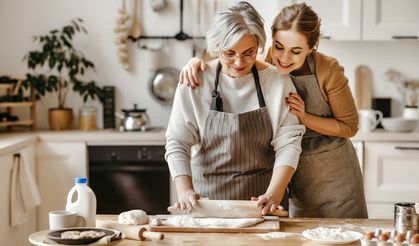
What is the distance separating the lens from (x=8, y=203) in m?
4.27

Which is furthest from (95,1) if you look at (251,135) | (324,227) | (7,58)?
(324,227)

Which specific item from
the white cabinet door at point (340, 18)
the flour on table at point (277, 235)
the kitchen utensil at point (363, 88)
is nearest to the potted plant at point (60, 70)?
the white cabinet door at point (340, 18)

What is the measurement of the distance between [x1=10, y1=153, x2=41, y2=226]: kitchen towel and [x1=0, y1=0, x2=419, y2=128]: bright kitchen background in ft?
3.24

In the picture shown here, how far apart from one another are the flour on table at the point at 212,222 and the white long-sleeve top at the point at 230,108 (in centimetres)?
26

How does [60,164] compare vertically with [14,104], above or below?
below

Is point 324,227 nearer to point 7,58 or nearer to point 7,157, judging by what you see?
point 7,157

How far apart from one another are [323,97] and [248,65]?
16.0 inches

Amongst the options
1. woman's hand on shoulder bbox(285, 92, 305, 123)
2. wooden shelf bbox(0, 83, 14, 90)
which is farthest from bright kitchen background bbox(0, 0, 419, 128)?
woman's hand on shoulder bbox(285, 92, 305, 123)

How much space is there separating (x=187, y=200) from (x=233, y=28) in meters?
0.62

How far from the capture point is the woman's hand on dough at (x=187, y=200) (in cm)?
257

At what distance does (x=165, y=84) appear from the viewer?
5266mm

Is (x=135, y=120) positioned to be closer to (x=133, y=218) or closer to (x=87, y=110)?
(x=87, y=110)

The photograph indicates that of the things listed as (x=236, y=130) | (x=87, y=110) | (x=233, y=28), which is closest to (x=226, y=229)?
(x=236, y=130)

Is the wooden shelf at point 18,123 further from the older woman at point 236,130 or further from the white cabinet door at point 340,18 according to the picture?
the older woman at point 236,130
